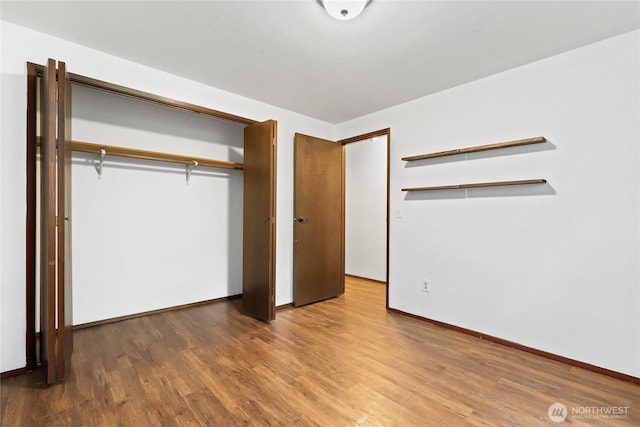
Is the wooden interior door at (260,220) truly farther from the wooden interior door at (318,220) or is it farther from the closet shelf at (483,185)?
the closet shelf at (483,185)

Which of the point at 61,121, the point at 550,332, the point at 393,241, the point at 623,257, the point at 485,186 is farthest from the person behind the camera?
the point at 393,241

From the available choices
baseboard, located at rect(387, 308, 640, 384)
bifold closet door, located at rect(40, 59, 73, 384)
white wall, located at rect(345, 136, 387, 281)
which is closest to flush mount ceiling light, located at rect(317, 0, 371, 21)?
bifold closet door, located at rect(40, 59, 73, 384)

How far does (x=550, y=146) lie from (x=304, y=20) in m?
2.14

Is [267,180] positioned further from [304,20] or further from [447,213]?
[447,213]

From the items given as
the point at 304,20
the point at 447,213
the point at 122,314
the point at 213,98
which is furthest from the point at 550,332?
the point at 122,314

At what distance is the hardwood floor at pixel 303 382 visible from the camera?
1582mm

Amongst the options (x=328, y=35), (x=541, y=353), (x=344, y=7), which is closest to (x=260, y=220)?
(x=328, y=35)

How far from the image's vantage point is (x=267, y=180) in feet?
9.82

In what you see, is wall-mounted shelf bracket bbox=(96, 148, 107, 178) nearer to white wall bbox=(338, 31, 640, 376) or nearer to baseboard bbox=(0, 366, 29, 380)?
baseboard bbox=(0, 366, 29, 380)

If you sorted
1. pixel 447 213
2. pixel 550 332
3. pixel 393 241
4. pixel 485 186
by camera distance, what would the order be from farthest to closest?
pixel 393 241 < pixel 447 213 < pixel 485 186 < pixel 550 332

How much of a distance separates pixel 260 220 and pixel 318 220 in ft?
3.02

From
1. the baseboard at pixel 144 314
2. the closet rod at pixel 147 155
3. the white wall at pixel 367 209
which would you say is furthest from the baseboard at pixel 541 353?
the closet rod at pixel 147 155

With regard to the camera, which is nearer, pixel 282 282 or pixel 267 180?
pixel 267 180

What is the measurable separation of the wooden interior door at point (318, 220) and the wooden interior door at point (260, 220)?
0.57 m
